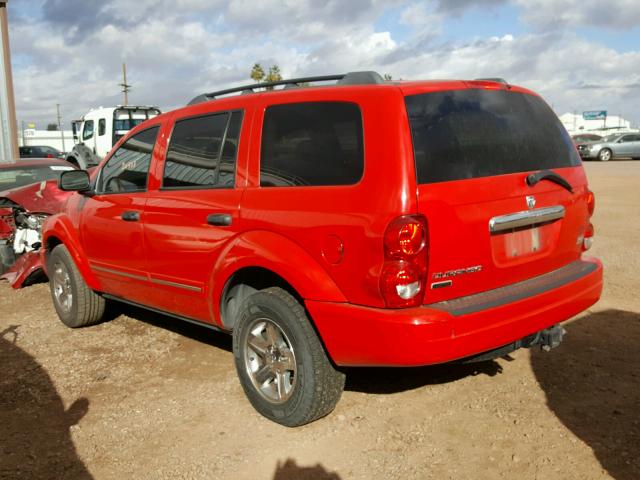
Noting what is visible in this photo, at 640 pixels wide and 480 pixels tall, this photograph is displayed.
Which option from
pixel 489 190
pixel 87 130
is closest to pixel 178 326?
pixel 489 190

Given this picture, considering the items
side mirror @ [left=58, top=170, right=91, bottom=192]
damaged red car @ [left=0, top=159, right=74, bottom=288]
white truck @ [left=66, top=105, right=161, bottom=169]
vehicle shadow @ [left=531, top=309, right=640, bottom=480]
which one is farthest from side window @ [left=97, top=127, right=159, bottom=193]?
white truck @ [left=66, top=105, right=161, bottom=169]

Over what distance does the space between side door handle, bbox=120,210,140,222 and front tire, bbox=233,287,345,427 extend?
4.19 feet

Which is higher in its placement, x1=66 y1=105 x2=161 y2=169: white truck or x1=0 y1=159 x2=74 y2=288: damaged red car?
x1=66 y1=105 x2=161 y2=169: white truck

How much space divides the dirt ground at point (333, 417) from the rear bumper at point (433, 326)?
57cm

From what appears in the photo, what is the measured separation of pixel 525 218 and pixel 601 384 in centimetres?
144

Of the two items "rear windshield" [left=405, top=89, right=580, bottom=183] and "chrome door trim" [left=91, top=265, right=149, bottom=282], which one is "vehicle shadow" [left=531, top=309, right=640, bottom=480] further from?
"chrome door trim" [left=91, top=265, right=149, bottom=282]

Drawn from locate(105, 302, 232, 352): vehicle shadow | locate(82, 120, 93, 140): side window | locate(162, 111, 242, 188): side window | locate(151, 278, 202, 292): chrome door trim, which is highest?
locate(82, 120, 93, 140): side window

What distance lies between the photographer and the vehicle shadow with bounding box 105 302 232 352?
5281 millimetres

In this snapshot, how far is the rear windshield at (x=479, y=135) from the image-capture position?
3117 millimetres

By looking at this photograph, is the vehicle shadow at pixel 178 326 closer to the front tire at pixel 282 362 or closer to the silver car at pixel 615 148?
the front tire at pixel 282 362

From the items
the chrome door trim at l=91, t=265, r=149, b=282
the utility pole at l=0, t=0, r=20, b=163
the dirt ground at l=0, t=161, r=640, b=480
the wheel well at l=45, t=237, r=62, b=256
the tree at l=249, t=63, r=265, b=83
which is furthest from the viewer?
the tree at l=249, t=63, r=265, b=83

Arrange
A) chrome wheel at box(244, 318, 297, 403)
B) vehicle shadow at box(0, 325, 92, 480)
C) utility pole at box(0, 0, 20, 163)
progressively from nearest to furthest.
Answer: vehicle shadow at box(0, 325, 92, 480) < chrome wheel at box(244, 318, 297, 403) < utility pole at box(0, 0, 20, 163)

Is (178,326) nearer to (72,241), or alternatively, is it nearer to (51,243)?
(72,241)

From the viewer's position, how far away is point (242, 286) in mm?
3955
